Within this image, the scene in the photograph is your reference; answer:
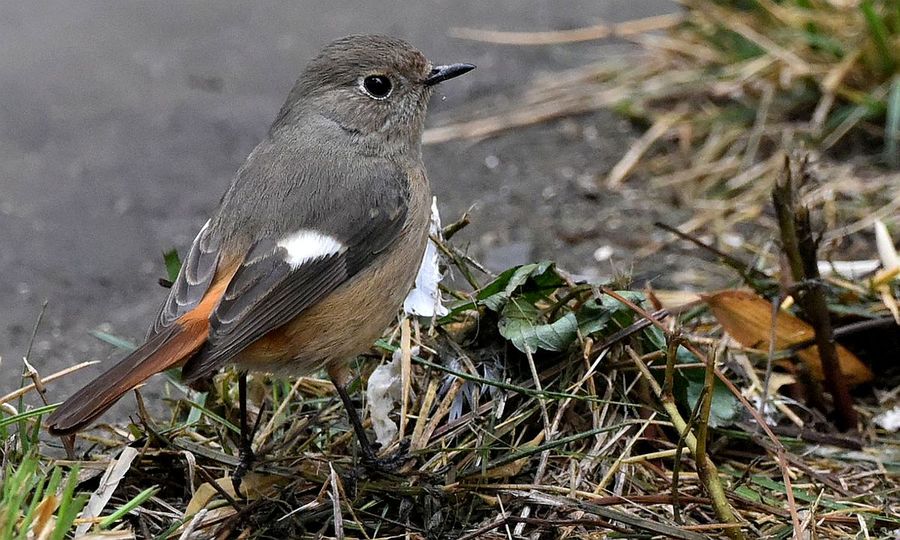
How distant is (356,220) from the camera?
3256mm

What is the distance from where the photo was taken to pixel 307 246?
3.18 m

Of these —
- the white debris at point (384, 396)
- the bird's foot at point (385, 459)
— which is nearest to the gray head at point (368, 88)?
the white debris at point (384, 396)

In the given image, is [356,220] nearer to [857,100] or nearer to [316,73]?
[316,73]

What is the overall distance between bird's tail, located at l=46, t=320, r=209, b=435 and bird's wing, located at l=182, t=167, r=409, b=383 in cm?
5

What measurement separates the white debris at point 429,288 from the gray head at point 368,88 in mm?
318

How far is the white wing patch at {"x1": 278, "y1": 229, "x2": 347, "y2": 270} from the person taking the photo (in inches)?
124

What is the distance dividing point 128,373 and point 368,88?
1327 mm

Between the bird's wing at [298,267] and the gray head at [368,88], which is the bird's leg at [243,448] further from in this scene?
the gray head at [368,88]

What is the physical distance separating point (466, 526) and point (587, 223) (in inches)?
91.2

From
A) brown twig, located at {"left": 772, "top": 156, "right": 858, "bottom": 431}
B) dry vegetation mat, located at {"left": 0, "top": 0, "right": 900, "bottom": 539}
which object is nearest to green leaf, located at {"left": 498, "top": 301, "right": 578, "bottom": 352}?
dry vegetation mat, located at {"left": 0, "top": 0, "right": 900, "bottom": 539}

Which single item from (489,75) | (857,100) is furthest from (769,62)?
(489,75)

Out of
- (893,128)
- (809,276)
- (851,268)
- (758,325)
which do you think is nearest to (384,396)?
(758,325)

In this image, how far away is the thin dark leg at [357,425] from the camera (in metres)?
3.14

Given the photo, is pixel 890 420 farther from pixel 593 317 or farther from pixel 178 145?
pixel 178 145
